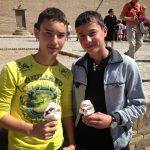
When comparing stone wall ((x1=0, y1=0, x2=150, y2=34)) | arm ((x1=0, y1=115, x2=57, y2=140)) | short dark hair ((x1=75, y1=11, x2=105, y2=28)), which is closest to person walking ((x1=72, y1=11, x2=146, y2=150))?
short dark hair ((x1=75, y1=11, x2=105, y2=28))

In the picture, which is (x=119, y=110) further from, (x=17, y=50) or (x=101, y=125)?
(x=17, y=50)

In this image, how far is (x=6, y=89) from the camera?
234 centimetres

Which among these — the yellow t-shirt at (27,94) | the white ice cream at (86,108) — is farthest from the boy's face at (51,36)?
the white ice cream at (86,108)

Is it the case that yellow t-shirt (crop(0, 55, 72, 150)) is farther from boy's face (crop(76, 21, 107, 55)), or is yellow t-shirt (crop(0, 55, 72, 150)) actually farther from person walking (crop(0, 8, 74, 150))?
boy's face (crop(76, 21, 107, 55))

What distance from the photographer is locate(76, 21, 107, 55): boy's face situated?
2.62 meters

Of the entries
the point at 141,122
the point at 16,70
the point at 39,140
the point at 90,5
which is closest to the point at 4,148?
the point at 39,140

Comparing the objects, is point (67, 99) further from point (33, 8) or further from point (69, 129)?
point (33, 8)

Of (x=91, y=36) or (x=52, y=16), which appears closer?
(x=52, y=16)

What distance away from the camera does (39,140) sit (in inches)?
93.7

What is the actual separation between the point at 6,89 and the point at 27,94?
149 millimetres

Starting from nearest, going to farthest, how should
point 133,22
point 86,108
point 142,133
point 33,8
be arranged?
point 86,108 → point 142,133 → point 133,22 → point 33,8

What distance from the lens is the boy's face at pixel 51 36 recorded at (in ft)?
8.07

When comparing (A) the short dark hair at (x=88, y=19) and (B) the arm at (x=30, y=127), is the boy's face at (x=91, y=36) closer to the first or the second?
(A) the short dark hair at (x=88, y=19)

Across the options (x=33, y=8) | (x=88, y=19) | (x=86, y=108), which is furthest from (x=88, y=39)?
(x=33, y=8)
